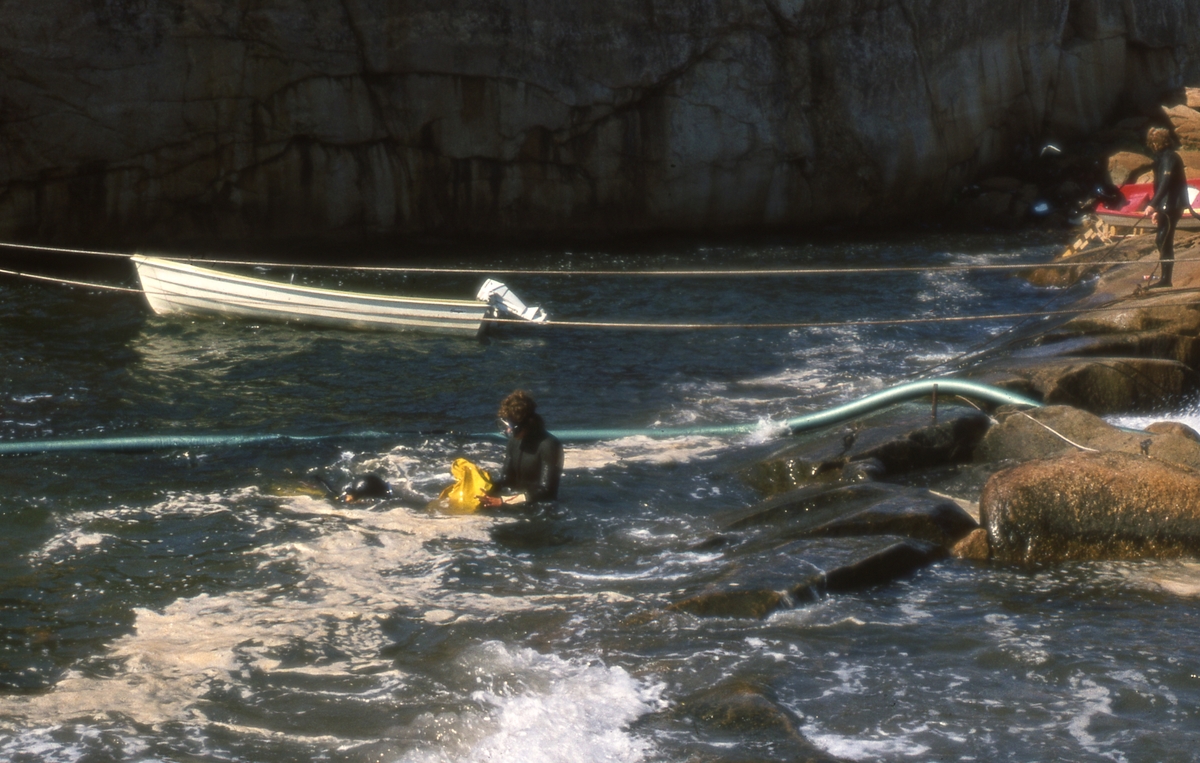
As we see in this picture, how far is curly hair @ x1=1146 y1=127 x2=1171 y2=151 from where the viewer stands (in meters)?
10.6

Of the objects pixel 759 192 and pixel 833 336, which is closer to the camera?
pixel 833 336

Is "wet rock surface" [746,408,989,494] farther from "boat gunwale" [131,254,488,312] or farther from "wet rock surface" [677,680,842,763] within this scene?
"boat gunwale" [131,254,488,312]

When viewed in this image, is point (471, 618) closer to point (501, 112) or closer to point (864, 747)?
point (864, 747)

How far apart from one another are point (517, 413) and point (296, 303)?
7477mm

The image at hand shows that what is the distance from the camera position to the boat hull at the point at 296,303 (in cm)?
1460

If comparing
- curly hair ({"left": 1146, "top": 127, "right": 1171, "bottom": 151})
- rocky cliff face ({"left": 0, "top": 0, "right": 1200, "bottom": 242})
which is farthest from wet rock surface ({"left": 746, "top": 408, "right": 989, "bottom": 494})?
rocky cliff face ({"left": 0, "top": 0, "right": 1200, "bottom": 242})

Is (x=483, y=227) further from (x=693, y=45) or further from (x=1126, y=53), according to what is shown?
(x=1126, y=53)

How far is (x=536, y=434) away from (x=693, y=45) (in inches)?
589

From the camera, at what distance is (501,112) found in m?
20.6

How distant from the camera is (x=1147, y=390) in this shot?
9930 mm

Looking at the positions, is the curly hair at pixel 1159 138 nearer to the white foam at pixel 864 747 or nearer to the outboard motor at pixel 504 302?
the outboard motor at pixel 504 302

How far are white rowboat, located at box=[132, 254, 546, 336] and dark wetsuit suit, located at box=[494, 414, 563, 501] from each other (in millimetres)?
6236

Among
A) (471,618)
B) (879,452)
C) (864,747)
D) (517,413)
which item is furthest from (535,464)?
(864,747)

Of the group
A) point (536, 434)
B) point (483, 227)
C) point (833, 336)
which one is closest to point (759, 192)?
point (483, 227)
